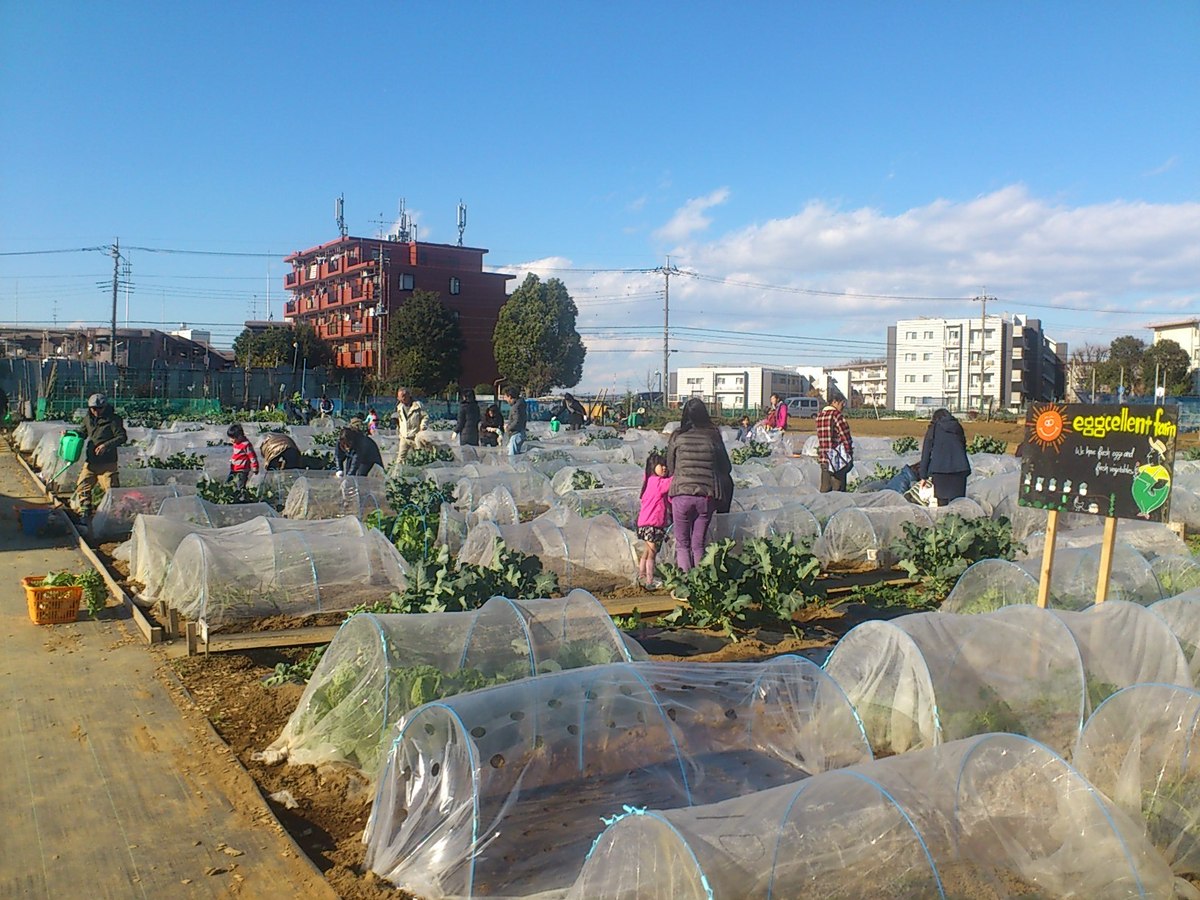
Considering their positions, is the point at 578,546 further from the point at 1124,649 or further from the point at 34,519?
the point at 34,519

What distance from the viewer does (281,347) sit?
55344 millimetres

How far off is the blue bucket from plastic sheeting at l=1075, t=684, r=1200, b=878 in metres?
12.5

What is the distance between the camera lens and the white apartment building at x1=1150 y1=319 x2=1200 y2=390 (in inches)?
3004

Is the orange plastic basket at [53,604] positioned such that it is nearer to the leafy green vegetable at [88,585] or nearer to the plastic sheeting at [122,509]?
the leafy green vegetable at [88,585]

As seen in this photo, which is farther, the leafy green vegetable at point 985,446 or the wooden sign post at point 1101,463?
the leafy green vegetable at point 985,446

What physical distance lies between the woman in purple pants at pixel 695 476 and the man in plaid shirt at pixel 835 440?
3.87m

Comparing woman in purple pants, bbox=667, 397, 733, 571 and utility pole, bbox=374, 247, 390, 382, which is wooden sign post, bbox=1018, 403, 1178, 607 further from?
utility pole, bbox=374, 247, 390, 382

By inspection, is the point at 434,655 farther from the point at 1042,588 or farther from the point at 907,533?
the point at 907,533

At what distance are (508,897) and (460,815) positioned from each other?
0.38 m

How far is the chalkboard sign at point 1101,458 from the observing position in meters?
5.89

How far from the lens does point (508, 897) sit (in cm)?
362

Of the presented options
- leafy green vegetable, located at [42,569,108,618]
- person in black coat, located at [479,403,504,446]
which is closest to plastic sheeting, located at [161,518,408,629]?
leafy green vegetable, located at [42,569,108,618]

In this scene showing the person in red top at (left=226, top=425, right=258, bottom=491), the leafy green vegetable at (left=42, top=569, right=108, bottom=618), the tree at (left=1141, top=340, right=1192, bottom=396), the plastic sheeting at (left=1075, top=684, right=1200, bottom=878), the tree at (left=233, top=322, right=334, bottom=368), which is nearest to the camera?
the plastic sheeting at (left=1075, top=684, right=1200, bottom=878)

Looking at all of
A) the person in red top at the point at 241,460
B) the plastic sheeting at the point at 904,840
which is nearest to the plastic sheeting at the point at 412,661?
the plastic sheeting at the point at 904,840
